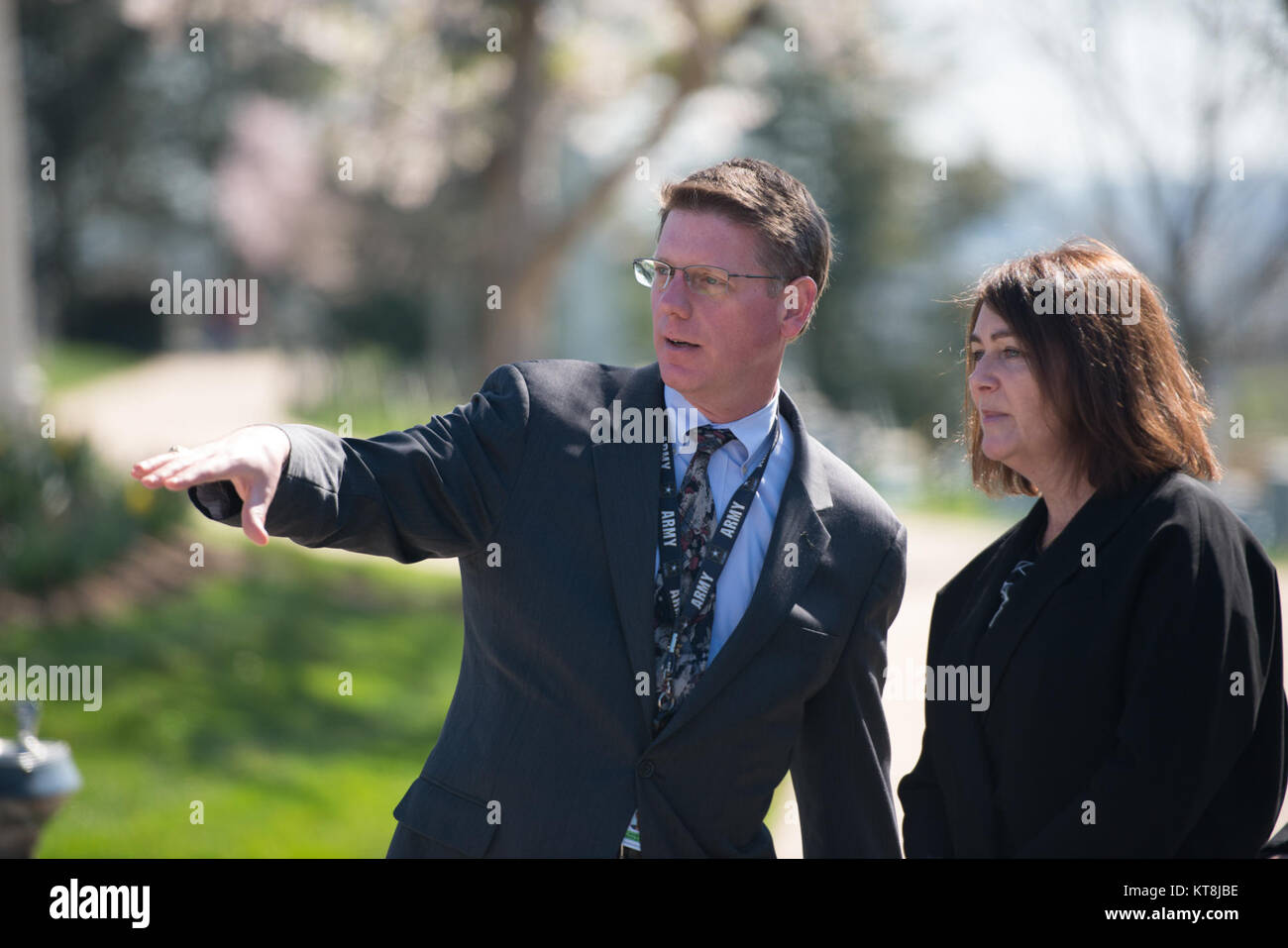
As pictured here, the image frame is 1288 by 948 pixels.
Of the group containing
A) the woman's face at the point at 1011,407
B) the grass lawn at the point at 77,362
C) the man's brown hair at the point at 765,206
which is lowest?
the woman's face at the point at 1011,407

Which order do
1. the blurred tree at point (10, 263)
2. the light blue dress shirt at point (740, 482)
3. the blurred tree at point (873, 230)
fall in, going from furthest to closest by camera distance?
the blurred tree at point (873, 230) → the blurred tree at point (10, 263) → the light blue dress shirt at point (740, 482)

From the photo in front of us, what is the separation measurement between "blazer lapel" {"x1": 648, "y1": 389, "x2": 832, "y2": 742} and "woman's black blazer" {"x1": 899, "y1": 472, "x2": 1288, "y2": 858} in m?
0.45

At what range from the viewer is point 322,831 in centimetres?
636

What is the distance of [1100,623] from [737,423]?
0.94 meters

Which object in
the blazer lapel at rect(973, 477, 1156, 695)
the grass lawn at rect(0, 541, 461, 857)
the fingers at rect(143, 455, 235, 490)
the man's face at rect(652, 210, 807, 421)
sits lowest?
the grass lawn at rect(0, 541, 461, 857)

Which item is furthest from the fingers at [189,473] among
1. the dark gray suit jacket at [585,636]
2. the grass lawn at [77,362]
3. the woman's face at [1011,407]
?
the grass lawn at [77,362]

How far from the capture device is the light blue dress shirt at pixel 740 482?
292cm

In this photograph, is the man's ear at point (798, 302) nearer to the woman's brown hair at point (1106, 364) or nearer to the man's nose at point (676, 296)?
the man's nose at point (676, 296)

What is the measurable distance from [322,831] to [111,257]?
2985 centimetres

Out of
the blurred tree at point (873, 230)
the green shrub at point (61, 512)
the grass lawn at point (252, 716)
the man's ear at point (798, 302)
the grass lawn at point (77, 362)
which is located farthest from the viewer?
the blurred tree at point (873, 230)

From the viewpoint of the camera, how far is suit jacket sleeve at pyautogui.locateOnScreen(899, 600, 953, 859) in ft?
9.91

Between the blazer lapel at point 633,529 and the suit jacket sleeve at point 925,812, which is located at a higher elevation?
the blazer lapel at point 633,529

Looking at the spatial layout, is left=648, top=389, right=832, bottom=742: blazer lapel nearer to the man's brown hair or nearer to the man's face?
the man's face

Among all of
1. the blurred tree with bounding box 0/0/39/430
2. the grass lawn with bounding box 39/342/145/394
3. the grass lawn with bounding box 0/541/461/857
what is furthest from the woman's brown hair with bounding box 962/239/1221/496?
the grass lawn with bounding box 39/342/145/394
